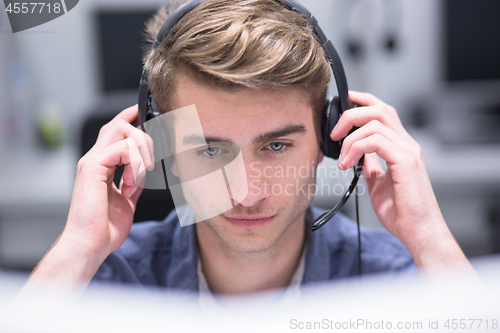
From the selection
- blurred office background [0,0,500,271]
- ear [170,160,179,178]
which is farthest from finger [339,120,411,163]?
blurred office background [0,0,500,271]

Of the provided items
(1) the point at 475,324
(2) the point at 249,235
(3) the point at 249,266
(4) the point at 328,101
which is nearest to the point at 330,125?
(4) the point at 328,101

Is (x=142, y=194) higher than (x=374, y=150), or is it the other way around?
(x=374, y=150)

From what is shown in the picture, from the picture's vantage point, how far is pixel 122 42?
1.92 meters

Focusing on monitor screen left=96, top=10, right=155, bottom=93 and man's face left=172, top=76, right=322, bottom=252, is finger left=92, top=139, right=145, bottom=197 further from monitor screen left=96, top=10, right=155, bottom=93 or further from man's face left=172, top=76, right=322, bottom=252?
monitor screen left=96, top=10, right=155, bottom=93

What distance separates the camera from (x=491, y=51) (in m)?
1.90

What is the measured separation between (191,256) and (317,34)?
0.57 m

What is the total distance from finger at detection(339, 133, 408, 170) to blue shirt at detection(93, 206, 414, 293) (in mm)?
286

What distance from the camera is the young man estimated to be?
2.26 ft

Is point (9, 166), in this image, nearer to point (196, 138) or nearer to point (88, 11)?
point (88, 11)

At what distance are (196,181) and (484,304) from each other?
59 centimetres

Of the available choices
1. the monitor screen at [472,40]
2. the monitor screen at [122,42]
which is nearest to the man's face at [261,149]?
the monitor screen at [122,42]

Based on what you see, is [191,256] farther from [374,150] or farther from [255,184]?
[374,150]

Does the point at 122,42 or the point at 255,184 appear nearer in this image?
the point at 255,184

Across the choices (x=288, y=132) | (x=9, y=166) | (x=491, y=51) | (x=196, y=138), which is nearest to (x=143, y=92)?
(x=196, y=138)
